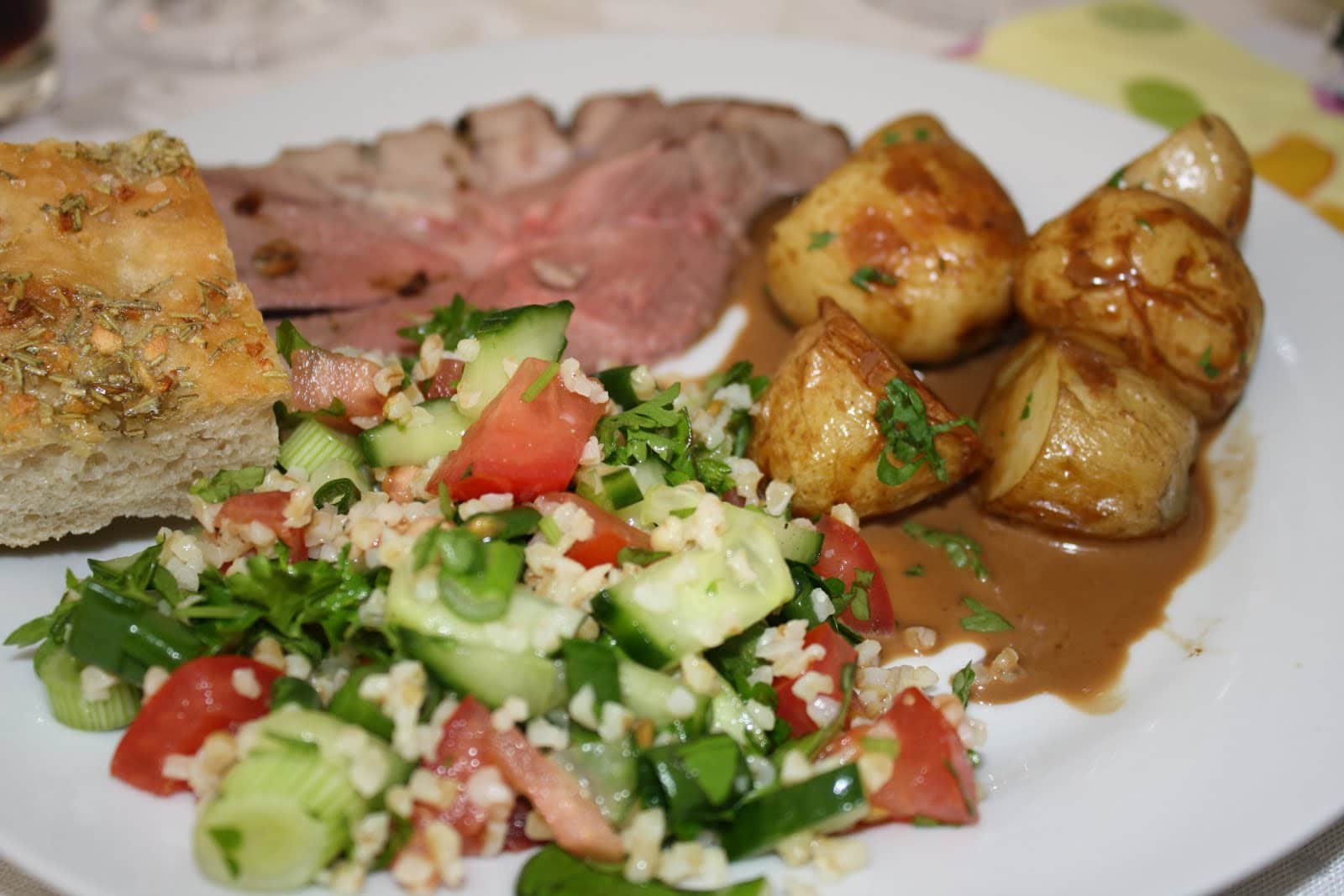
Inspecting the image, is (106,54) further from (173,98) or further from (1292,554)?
(1292,554)

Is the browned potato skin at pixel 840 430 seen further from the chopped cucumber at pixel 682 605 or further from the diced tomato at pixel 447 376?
the diced tomato at pixel 447 376

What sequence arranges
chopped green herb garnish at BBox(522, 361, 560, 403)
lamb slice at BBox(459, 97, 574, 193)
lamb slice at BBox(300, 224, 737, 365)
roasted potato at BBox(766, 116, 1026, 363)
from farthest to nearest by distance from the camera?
1. lamb slice at BBox(459, 97, 574, 193)
2. lamb slice at BBox(300, 224, 737, 365)
3. roasted potato at BBox(766, 116, 1026, 363)
4. chopped green herb garnish at BBox(522, 361, 560, 403)

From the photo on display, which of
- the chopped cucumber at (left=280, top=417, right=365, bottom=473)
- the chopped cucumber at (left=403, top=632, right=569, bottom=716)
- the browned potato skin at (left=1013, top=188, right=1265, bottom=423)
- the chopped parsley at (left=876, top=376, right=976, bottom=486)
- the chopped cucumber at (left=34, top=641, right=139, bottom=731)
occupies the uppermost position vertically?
the browned potato skin at (left=1013, top=188, right=1265, bottom=423)

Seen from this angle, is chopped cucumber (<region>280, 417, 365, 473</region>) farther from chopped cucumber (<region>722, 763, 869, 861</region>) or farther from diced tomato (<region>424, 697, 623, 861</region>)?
chopped cucumber (<region>722, 763, 869, 861</region>)

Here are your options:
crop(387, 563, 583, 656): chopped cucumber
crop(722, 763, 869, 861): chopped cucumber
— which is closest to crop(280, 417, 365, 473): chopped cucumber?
crop(387, 563, 583, 656): chopped cucumber

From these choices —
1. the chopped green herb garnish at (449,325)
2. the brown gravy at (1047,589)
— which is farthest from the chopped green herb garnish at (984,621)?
the chopped green herb garnish at (449,325)

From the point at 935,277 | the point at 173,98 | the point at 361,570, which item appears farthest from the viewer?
the point at 173,98

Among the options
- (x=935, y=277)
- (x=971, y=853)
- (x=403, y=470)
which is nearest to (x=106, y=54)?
(x=403, y=470)
